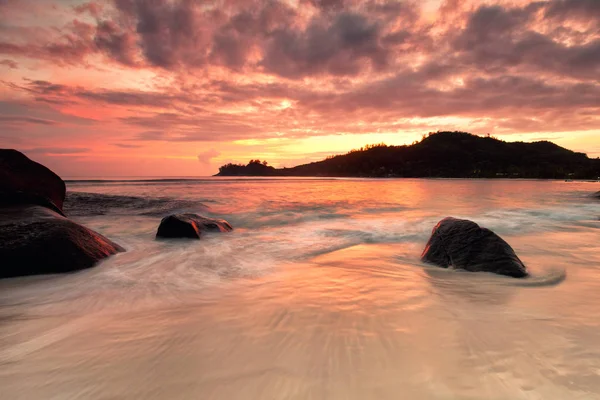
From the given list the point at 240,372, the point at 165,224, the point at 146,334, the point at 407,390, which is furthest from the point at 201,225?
the point at 407,390

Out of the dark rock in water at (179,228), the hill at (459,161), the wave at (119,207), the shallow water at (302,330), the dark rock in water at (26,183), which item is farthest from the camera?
the hill at (459,161)

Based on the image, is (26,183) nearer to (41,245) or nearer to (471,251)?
(41,245)

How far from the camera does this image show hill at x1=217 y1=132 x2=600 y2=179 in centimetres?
7638

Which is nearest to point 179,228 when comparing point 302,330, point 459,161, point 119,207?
point 302,330

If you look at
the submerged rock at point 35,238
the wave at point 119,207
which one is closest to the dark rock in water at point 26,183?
the submerged rock at point 35,238

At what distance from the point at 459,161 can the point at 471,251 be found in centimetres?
9945

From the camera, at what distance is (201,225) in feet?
25.9

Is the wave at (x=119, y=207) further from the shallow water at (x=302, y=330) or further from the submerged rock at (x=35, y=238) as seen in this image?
the shallow water at (x=302, y=330)

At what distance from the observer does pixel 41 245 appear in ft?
14.3

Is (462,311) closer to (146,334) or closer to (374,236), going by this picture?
(146,334)

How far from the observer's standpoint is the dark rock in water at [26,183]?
5.70 meters

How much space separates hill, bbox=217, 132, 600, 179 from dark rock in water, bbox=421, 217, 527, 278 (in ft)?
257

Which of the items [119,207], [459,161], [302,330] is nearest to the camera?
[302,330]

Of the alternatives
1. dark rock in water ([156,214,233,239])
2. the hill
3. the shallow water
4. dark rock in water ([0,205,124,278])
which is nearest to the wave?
dark rock in water ([156,214,233,239])
